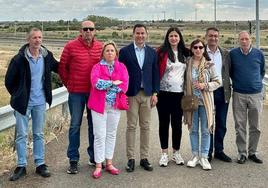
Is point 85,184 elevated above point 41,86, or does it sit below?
below

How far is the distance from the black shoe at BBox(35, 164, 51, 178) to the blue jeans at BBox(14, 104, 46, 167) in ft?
0.20

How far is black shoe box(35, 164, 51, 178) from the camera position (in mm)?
6521

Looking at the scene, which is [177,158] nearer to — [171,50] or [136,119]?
[136,119]

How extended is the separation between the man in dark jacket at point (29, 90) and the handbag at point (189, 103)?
189 centimetres

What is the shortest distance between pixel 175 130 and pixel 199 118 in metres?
0.40

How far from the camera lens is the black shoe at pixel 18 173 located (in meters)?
6.36

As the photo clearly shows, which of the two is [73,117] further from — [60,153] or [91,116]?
[60,153]

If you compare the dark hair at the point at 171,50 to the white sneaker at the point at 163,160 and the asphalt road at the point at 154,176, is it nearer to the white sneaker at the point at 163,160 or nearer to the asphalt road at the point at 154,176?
the white sneaker at the point at 163,160

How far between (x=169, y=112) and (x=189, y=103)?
408 millimetres

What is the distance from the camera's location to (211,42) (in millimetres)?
7336

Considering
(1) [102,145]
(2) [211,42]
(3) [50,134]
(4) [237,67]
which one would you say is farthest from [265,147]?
(3) [50,134]

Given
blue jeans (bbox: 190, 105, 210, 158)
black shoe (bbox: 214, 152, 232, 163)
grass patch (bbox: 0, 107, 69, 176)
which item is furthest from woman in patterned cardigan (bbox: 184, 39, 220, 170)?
grass patch (bbox: 0, 107, 69, 176)

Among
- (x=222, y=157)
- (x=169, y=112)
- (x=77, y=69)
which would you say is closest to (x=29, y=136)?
(x=77, y=69)

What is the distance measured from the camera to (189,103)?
22.9 feet
